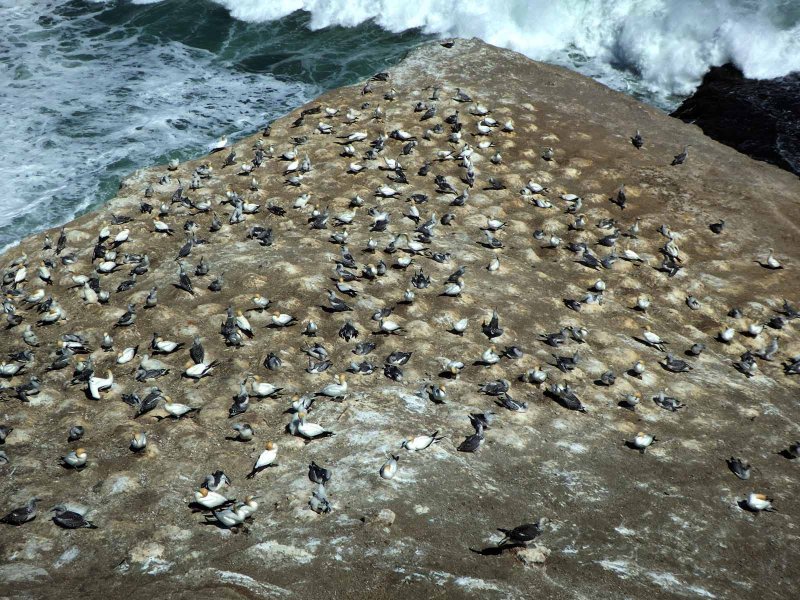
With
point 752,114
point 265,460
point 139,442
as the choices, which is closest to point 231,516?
point 265,460

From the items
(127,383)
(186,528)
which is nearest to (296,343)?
(127,383)

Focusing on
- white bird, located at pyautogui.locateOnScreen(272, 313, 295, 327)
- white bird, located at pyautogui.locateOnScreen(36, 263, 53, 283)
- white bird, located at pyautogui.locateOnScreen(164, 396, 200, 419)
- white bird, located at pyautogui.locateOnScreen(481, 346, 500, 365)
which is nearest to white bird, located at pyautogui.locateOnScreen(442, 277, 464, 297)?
white bird, located at pyautogui.locateOnScreen(481, 346, 500, 365)

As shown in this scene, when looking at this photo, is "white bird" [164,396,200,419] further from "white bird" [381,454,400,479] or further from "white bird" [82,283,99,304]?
"white bird" [82,283,99,304]

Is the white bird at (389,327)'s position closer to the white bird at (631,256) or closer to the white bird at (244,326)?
the white bird at (244,326)

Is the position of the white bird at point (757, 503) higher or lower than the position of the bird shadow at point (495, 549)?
higher

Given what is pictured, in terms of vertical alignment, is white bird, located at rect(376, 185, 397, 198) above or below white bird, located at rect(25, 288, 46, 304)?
above

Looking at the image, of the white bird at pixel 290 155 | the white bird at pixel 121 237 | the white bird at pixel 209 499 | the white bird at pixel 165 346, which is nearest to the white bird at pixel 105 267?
the white bird at pixel 121 237
